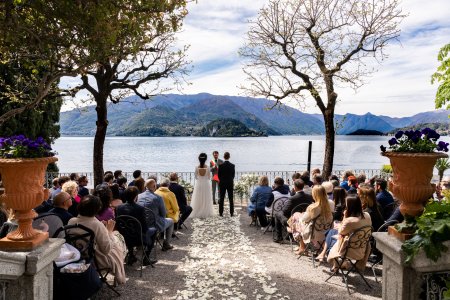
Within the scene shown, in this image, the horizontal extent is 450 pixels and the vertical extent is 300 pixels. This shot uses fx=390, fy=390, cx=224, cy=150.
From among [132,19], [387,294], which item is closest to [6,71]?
[132,19]

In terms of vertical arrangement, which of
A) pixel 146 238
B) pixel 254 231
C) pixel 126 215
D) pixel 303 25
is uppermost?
pixel 303 25

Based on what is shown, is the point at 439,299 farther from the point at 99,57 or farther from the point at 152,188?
the point at 99,57

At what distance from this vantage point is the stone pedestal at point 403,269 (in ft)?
11.8

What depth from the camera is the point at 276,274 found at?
6.76m

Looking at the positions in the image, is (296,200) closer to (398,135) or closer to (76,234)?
(398,135)

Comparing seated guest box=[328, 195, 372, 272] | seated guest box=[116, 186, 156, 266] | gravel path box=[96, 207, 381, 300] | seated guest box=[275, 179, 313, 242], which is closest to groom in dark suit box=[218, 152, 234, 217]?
gravel path box=[96, 207, 381, 300]

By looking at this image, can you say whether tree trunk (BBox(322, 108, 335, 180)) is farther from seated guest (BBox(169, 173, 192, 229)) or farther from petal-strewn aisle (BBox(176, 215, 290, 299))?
seated guest (BBox(169, 173, 192, 229))

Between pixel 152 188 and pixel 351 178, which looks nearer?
pixel 152 188

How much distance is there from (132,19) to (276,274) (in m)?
6.24

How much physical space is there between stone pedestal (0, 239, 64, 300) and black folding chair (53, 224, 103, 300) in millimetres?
605

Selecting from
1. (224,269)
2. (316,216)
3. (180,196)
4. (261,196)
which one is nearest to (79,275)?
(224,269)

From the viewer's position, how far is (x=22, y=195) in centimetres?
398

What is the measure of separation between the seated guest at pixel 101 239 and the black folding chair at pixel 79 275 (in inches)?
5.5

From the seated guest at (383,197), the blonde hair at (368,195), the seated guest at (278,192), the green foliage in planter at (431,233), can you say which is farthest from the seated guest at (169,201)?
the green foliage in planter at (431,233)
